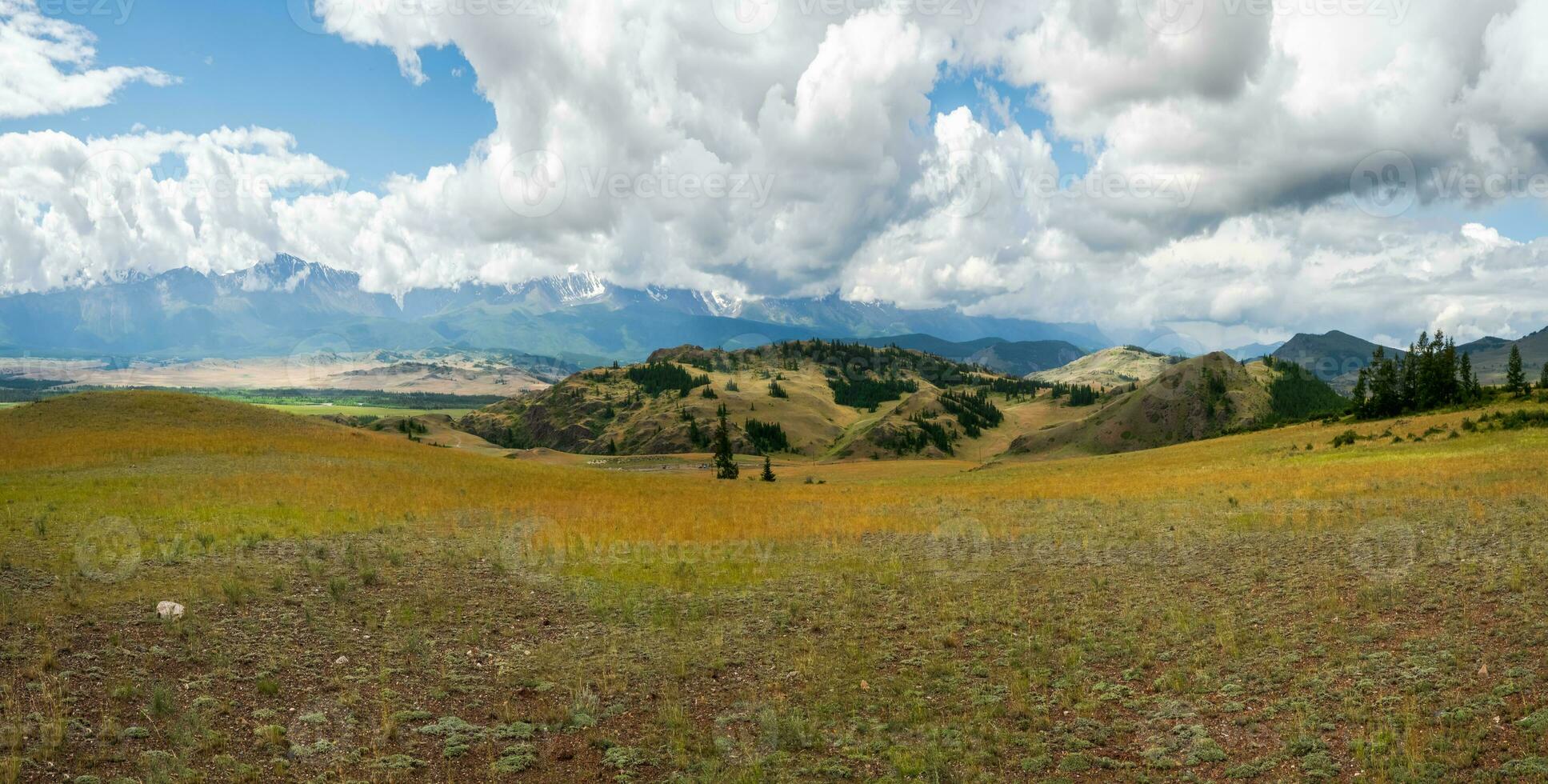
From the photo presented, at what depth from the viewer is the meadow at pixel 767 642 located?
1015 cm

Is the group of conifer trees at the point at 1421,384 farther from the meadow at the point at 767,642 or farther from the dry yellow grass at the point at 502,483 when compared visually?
the meadow at the point at 767,642

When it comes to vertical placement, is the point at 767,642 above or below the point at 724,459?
above

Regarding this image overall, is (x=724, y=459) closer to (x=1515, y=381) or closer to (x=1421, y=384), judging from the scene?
(x=1421, y=384)

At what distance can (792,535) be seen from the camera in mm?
28078

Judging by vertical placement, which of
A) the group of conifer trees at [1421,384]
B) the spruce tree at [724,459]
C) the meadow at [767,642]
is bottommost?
the spruce tree at [724,459]

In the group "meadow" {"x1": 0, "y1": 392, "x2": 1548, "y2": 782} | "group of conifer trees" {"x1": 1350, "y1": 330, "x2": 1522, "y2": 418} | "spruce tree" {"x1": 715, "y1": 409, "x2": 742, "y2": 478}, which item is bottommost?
"spruce tree" {"x1": 715, "y1": 409, "x2": 742, "y2": 478}

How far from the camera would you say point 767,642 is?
1534 cm

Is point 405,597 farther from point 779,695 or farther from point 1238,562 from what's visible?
point 1238,562

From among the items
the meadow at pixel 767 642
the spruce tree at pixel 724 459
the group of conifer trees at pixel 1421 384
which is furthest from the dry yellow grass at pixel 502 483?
the spruce tree at pixel 724 459

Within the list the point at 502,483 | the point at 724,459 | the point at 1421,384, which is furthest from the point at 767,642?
the point at 1421,384

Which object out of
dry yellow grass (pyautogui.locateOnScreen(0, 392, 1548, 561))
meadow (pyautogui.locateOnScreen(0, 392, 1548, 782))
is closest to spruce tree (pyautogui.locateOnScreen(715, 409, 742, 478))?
dry yellow grass (pyautogui.locateOnScreen(0, 392, 1548, 561))

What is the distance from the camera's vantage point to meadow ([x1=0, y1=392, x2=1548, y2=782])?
10148 mm

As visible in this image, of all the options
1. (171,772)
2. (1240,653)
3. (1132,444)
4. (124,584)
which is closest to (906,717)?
(1240,653)

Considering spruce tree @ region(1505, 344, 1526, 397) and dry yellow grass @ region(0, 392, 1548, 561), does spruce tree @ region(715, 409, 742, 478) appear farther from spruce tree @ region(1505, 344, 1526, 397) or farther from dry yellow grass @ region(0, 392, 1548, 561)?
spruce tree @ region(1505, 344, 1526, 397)
